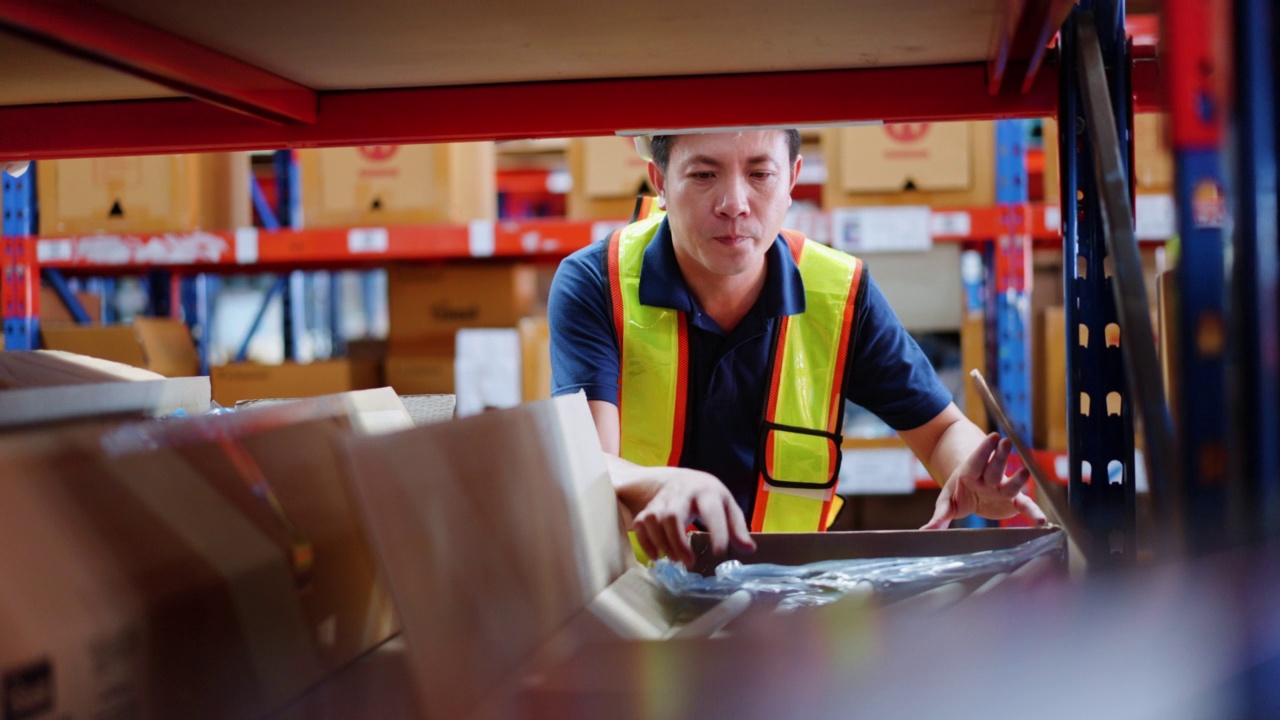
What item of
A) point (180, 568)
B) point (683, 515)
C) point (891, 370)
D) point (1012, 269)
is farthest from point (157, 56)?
point (1012, 269)

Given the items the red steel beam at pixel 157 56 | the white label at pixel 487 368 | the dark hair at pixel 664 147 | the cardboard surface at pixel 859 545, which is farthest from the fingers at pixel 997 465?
the white label at pixel 487 368

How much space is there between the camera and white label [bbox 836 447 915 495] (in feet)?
7.83

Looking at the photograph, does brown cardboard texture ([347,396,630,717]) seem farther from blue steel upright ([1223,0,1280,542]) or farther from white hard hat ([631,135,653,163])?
white hard hat ([631,135,653,163])

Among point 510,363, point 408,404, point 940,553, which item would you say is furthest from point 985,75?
point 510,363

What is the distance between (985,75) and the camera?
943mm

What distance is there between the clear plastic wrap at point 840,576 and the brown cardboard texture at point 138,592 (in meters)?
0.35

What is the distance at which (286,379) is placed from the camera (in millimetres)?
2744

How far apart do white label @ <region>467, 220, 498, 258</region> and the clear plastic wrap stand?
70.1 inches

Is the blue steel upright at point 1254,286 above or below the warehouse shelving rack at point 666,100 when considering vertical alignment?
below

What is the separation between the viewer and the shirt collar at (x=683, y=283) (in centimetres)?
150

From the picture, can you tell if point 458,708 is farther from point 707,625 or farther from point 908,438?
point 908,438

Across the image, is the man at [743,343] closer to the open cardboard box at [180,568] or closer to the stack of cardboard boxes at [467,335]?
the open cardboard box at [180,568]

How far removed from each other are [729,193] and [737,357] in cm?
27

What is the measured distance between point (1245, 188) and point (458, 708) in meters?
0.44
